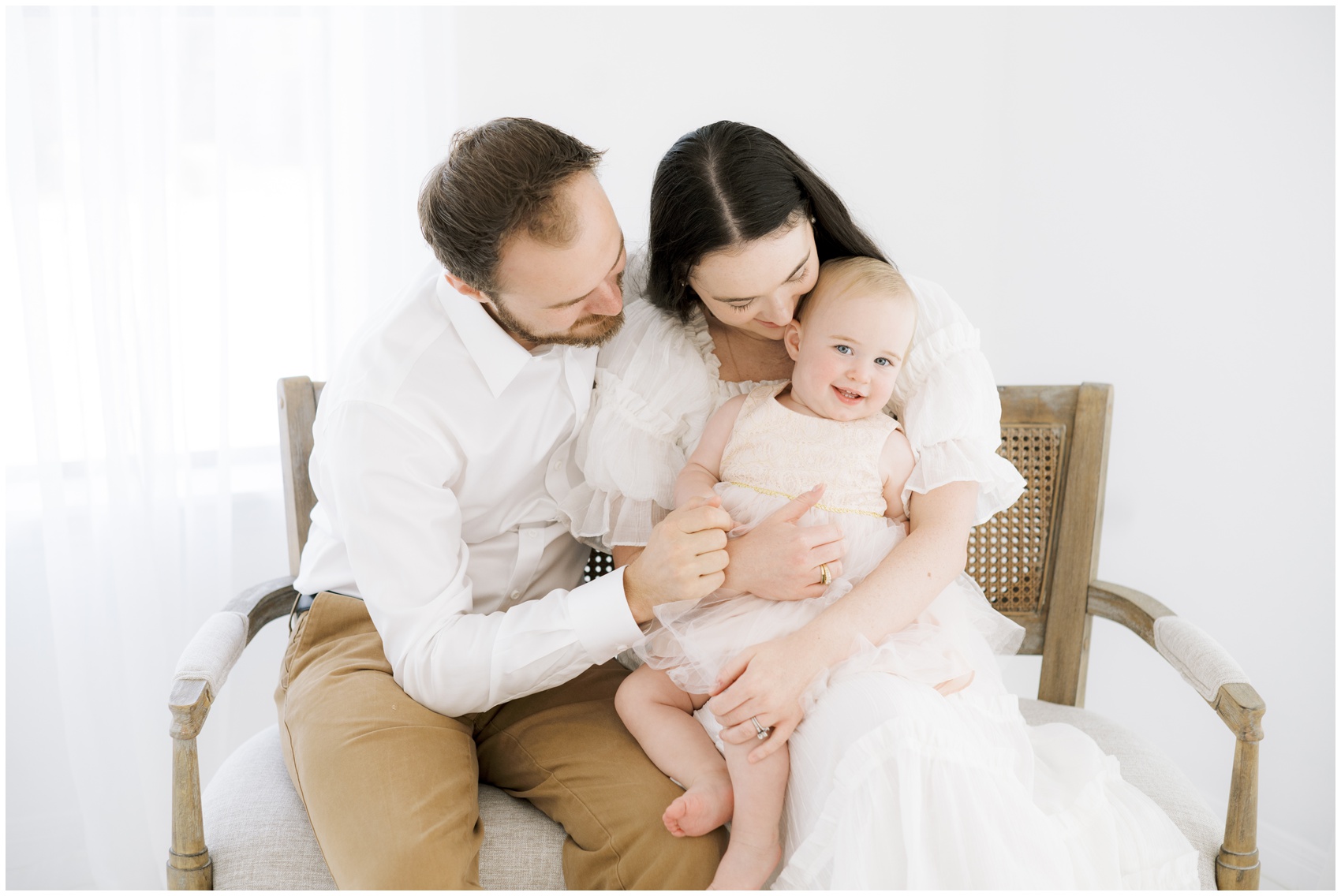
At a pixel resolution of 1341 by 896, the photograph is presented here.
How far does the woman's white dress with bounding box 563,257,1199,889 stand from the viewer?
4.16 ft

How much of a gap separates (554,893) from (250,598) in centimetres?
88

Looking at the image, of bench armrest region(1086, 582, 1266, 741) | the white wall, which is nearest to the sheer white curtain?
the white wall

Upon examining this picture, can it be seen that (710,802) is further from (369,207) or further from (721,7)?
(721,7)

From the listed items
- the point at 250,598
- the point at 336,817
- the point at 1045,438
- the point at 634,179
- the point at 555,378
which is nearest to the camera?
the point at 336,817

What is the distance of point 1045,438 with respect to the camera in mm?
2037

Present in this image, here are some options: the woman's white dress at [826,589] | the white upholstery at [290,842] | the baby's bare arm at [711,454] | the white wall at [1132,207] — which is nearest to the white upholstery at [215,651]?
the white upholstery at [290,842]

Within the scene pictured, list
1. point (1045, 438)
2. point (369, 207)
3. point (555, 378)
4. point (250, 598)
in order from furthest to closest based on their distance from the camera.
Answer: point (369, 207)
point (1045, 438)
point (250, 598)
point (555, 378)

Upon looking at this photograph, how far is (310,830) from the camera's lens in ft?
5.09

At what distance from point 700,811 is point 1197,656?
3.04 ft

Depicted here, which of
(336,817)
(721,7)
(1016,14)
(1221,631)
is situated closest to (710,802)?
(336,817)

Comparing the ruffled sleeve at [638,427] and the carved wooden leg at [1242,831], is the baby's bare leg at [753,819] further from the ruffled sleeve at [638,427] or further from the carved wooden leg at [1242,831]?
the carved wooden leg at [1242,831]

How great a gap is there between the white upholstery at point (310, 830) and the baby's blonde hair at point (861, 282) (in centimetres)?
93

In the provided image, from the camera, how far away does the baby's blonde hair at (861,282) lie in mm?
1614

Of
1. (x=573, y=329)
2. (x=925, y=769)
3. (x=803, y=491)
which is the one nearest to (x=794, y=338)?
(x=803, y=491)
